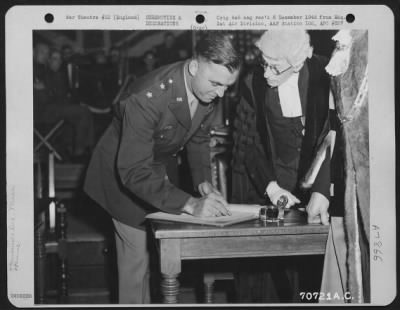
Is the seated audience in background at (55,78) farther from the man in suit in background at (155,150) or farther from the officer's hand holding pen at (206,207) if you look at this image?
the officer's hand holding pen at (206,207)

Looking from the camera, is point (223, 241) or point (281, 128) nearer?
point (223, 241)

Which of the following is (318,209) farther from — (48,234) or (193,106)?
(48,234)

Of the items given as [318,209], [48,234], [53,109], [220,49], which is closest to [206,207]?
[318,209]

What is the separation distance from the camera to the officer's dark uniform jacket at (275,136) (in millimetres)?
1765

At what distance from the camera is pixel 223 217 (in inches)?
64.2

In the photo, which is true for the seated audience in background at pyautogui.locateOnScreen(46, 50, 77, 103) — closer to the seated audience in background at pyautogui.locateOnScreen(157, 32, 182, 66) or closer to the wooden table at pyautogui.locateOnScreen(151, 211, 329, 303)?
the seated audience in background at pyautogui.locateOnScreen(157, 32, 182, 66)

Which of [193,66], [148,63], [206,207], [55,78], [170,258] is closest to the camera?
[170,258]

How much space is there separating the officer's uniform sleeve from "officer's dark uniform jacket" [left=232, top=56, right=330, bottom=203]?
244mm

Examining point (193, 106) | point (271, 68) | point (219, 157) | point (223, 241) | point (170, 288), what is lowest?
point (170, 288)

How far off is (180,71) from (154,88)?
0.29ft

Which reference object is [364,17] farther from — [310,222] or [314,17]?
[310,222]

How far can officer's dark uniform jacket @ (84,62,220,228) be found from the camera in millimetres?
1731

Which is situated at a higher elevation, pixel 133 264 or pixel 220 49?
pixel 220 49

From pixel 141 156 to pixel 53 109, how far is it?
37cm
